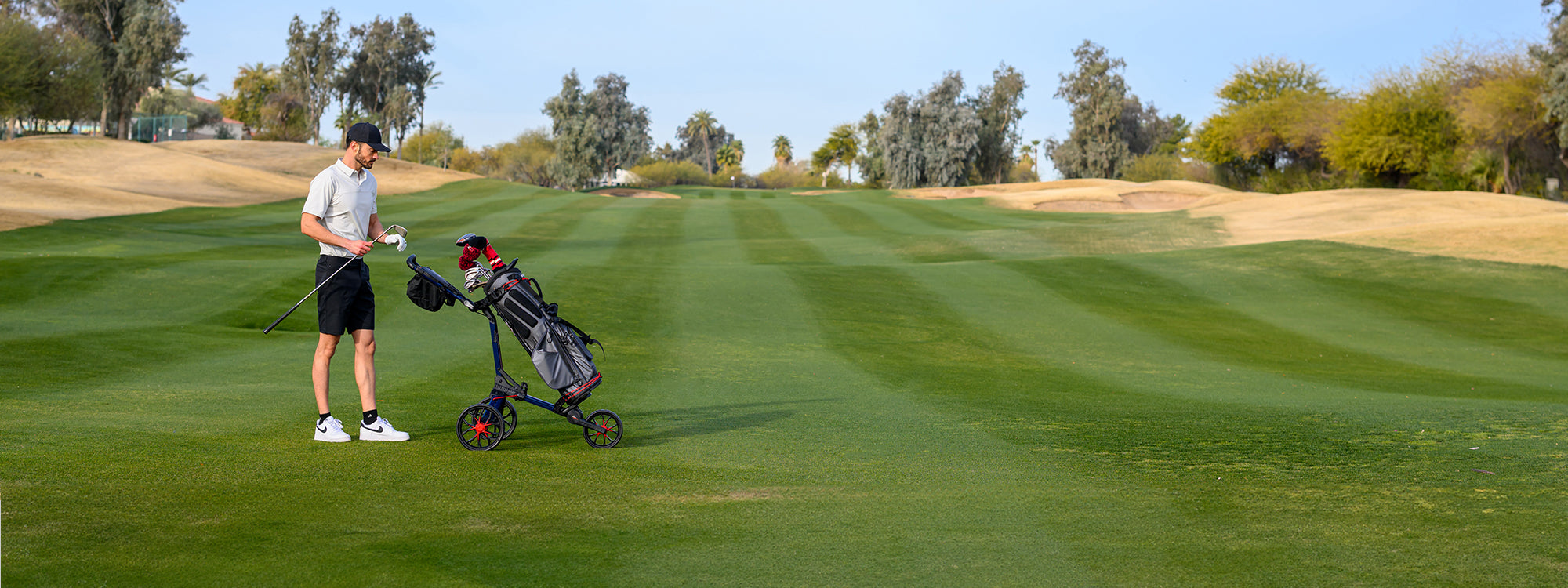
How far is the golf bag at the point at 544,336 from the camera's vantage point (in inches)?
273

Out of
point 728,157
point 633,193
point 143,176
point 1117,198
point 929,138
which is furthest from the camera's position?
point 728,157

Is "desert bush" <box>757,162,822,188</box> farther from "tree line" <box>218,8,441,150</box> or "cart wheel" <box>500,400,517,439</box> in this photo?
"cart wheel" <box>500,400,517,439</box>

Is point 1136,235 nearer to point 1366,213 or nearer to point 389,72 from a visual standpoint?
point 1366,213

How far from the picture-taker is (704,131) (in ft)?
507

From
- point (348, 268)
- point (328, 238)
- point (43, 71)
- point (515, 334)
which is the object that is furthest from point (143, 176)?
point (515, 334)

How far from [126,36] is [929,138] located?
54.6 m

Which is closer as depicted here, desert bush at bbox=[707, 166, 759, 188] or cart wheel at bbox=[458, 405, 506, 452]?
cart wheel at bbox=[458, 405, 506, 452]

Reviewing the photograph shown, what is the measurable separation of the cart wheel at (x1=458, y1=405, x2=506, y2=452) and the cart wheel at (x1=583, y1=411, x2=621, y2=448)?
614 mm

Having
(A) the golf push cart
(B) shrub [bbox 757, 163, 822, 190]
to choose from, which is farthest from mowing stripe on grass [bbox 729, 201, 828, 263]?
(B) shrub [bbox 757, 163, 822, 190]

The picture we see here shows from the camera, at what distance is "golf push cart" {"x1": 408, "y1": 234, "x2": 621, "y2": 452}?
6949 mm

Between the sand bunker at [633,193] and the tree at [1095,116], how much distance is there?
36409mm

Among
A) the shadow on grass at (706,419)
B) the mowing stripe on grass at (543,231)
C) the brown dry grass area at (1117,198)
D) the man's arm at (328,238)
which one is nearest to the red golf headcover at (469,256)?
the man's arm at (328,238)

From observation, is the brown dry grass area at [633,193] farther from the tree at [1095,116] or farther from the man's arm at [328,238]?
the man's arm at [328,238]

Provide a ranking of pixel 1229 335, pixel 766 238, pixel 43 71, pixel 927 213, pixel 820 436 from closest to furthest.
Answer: pixel 820 436
pixel 1229 335
pixel 766 238
pixel 927 213
pixel 43 71
